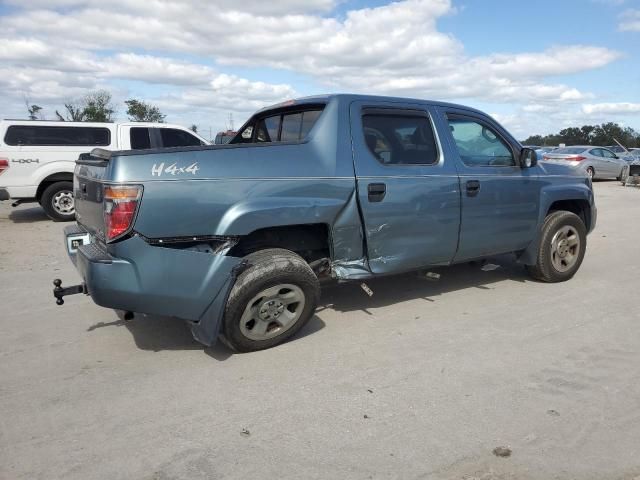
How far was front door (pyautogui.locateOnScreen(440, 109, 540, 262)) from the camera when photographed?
15.5 ft

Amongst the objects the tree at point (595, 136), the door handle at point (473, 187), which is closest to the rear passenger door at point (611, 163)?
the door handle at point (473, 187)

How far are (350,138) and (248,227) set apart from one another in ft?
3.78

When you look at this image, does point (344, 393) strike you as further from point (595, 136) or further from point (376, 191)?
point (595, 136)

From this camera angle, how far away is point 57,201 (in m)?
10.1

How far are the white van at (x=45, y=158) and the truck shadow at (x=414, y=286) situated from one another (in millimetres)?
7097

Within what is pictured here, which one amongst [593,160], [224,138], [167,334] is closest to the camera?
[167,334]

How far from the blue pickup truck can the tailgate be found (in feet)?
0.05

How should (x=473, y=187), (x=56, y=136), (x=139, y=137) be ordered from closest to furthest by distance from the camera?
1. (x=473, y=187)
2. (x=56, y=136)
3. (x=139, y=137)

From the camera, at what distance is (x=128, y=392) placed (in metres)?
3.27

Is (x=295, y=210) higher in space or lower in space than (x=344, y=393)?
higher

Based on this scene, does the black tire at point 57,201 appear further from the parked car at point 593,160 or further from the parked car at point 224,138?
the parked car at point 593,160

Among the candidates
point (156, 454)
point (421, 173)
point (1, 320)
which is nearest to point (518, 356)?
point (421, 173)

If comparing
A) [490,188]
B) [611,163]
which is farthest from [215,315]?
[611,163]

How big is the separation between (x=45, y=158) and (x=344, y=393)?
9.16 m
